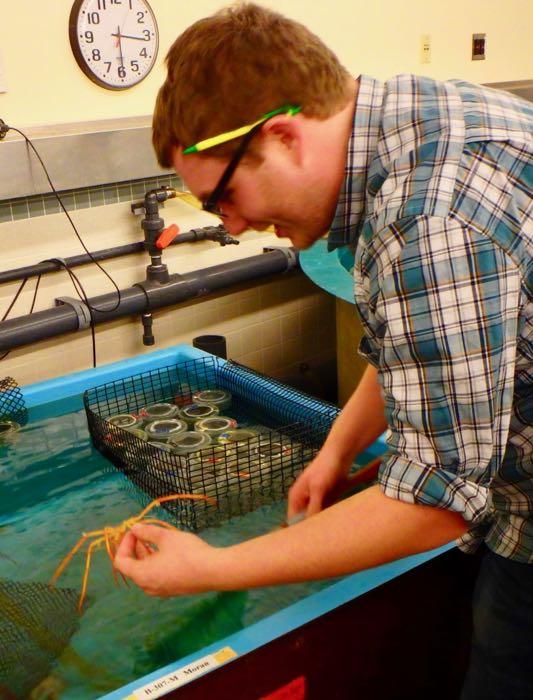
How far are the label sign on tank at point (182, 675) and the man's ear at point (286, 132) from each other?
33.8 inches

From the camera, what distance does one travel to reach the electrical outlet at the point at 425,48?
3944 millimetres

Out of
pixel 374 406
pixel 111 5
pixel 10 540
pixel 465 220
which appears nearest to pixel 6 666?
pixel 10 540

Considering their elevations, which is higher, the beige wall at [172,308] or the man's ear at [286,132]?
the man's ear at [286,132]

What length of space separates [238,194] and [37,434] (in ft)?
5.03

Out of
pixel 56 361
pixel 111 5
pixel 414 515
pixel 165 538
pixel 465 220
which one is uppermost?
pixel 111 5

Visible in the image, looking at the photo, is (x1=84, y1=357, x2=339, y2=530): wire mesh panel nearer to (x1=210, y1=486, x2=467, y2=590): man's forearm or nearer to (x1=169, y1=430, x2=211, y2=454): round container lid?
(x1=169, y1=430, x2=211, y2=454): round container lid

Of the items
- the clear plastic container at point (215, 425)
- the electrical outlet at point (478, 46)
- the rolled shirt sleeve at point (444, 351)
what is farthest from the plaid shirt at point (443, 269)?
the electrical outlet at point (478, 46)

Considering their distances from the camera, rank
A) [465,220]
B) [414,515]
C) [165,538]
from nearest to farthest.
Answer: [465,220], [414,515], [165,538]

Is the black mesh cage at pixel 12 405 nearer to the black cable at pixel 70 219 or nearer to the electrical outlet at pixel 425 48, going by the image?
the black cable at pixel 70 219

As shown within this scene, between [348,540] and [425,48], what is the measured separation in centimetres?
364

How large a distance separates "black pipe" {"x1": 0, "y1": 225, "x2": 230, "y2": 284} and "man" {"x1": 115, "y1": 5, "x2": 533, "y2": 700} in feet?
5.91

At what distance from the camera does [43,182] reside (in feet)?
8.49

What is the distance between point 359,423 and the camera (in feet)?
4.73

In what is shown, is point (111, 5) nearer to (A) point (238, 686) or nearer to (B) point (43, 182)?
(B) point (43, 182)
